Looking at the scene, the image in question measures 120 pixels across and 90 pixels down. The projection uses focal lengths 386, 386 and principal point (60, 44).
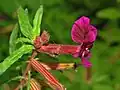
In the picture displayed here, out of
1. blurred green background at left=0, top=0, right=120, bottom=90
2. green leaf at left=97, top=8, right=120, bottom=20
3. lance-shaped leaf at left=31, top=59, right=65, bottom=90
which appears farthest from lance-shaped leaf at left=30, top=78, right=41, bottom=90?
green leaf at left=97, top=8, right=120, bottom=20

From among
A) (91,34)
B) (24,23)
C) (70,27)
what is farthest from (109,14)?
(91,34)

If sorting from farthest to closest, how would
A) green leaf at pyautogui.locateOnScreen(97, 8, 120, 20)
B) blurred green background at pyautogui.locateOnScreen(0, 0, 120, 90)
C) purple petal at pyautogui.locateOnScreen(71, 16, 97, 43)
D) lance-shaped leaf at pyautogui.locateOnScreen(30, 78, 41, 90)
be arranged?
green leaf at pyautogui.locateOnScreen(97, 8, 120, 20) → blurred green background at pyautogui.locateOnScreen(0, 0, 120, 90) → lance-shaped leaf at pyautogui.locateOnScreen(30, 78, 41, 90) → purple petal at pyautogui.locateOnScreen(71, 16, 97, 43)

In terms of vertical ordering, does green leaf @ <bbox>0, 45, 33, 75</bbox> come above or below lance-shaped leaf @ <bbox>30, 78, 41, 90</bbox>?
above

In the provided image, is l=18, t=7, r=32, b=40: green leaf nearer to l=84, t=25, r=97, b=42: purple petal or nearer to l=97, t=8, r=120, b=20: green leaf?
l=84, t=25, r=97, b=42: purple petal

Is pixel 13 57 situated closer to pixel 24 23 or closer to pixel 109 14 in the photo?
pixel 24 23

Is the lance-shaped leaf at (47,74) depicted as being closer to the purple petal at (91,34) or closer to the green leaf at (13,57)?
the green leaf at (13,57)

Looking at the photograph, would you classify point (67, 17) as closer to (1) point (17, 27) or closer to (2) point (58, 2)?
(2) point (58, 2)
